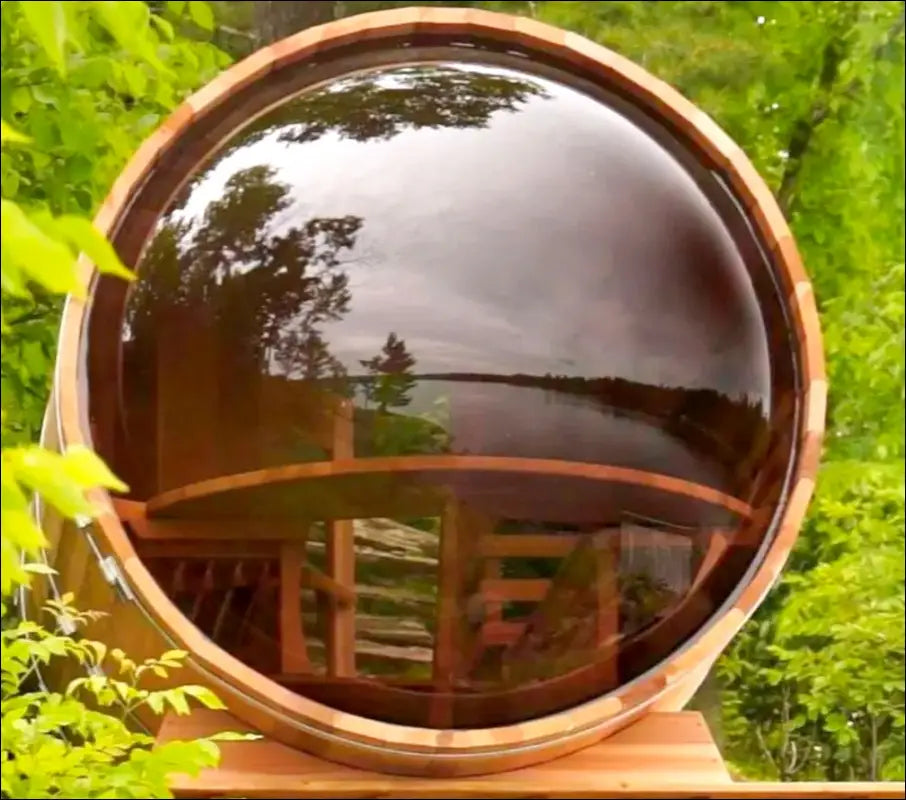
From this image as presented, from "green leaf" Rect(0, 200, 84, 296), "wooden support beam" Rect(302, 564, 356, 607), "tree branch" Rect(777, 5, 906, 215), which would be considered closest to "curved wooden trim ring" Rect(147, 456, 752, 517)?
"wooden support beam" Rect(302, 564, 356, 607)

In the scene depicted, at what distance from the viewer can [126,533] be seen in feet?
5.28

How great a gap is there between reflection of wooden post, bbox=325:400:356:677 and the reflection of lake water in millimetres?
81

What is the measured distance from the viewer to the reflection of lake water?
156 cm

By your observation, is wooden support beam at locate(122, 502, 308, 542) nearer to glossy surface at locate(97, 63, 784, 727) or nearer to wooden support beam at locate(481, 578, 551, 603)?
glossy surface at locate(97, 63, 784, 727)

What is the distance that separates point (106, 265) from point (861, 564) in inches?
142

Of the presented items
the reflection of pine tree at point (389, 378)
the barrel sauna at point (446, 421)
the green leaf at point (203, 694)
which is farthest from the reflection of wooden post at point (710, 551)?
the green leaf at point (203, 694)

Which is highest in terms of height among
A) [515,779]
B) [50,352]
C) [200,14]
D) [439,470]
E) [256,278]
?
[200,14]

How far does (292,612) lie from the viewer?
1589 millimetres

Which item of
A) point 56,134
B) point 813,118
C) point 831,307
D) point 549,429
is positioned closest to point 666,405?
point 549,429

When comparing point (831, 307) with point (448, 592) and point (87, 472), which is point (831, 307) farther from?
point (87, 472)

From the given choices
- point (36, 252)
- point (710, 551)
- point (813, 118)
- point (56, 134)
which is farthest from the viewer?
point (813, 118)

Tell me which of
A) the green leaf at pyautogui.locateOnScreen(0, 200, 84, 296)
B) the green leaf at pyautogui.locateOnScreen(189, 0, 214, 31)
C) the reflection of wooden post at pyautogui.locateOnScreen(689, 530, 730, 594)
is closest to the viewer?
the green leaf at pyautogui.locateOnScreen(0, 200, 84, 296)

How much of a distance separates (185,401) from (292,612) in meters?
0.30

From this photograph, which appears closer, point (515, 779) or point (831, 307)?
point (515, 779)
